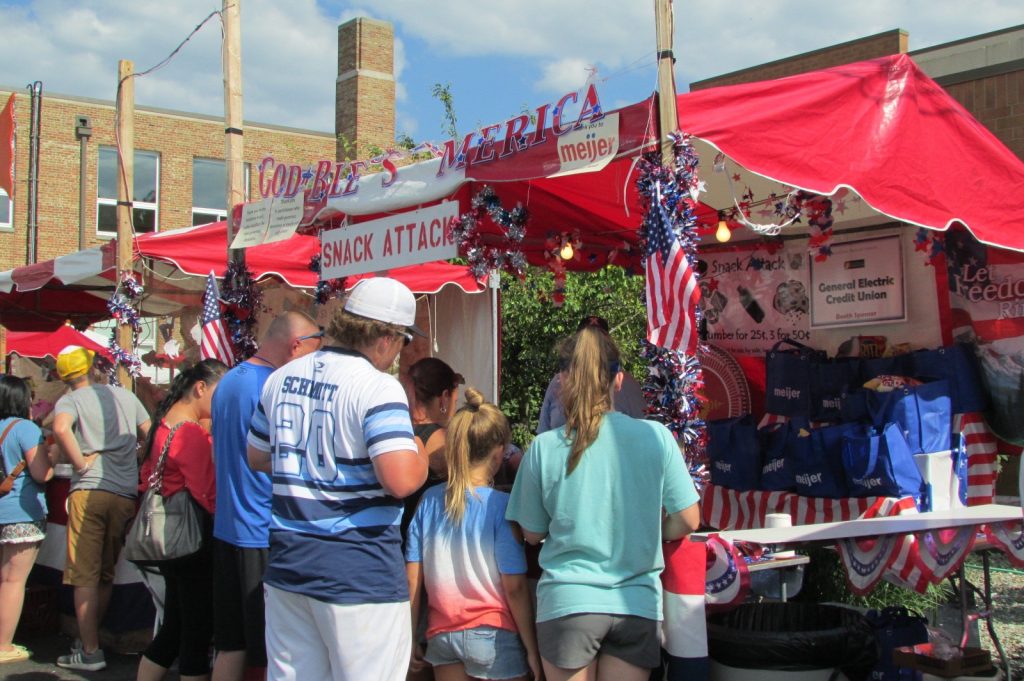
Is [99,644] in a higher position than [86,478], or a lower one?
lower

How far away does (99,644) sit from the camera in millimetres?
6312

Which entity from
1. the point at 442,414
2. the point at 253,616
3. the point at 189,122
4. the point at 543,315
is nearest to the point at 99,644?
the point at 253,616

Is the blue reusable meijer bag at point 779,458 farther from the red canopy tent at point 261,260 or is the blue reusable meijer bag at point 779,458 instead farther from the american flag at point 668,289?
the american flag at point 668,289

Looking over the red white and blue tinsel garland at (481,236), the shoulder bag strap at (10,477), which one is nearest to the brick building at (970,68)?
the red white and blue tinsel garland at (481,236)

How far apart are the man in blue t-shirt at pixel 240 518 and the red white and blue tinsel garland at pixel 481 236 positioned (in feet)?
5.11

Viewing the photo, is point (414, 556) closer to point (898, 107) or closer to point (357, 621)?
point (357, 621)

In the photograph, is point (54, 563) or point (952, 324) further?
point (54, 563)

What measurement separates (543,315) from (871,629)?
29.0ft

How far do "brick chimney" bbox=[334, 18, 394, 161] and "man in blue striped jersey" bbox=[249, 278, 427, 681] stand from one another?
20.9 meters

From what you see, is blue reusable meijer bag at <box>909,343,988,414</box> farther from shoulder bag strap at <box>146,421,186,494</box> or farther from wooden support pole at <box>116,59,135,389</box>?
wooden support pole at <box>116,59,135,389</box>

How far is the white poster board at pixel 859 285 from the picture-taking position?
261 inches

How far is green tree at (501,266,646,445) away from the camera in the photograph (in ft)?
40.5

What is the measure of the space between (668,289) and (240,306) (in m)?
3.96

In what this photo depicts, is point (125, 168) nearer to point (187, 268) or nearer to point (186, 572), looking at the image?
point (187, 268)
